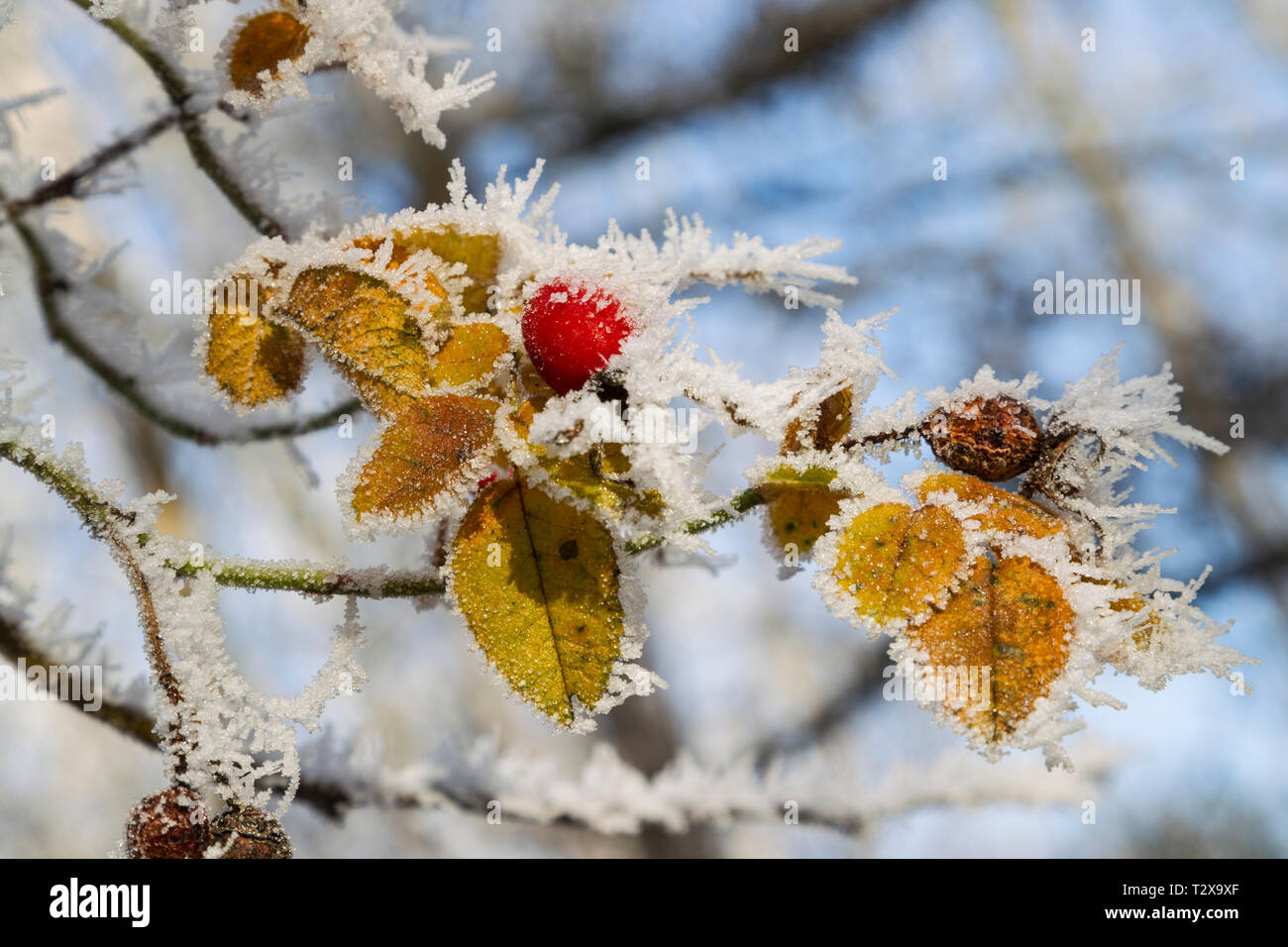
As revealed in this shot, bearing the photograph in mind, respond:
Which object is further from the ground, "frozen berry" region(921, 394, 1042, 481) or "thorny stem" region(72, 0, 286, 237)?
"thorny stem" region(72, 0, 286, 237)

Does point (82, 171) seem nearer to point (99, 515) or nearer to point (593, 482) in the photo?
point (99, 515)

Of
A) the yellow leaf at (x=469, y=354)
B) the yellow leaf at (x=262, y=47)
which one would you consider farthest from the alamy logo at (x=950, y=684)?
the yellow leaf at (x=262, y=47)

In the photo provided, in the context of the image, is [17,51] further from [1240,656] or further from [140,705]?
[1240,656]

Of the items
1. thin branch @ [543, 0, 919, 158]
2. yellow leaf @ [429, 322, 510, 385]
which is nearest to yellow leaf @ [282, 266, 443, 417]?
yellow leaf @ [429, 322, 510, 385]

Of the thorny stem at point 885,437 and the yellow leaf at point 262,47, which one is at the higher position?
the yellow leaf at point 262,47

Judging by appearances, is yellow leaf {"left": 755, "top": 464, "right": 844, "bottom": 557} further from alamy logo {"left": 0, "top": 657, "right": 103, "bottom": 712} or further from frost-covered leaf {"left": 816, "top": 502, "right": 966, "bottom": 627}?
alamy logo {"left": 0, "top": 657, "right": 103, "bottom": 712}

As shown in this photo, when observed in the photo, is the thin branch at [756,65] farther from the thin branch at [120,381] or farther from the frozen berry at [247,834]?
the frozen berry at [247,834]
